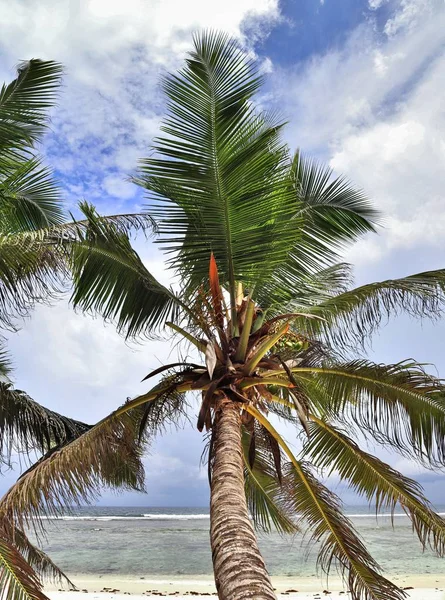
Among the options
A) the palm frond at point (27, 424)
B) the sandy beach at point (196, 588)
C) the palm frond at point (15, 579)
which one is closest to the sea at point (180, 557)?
the sandy beach at point (196, 588)

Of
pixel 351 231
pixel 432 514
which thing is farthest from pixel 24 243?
pixel 432 514

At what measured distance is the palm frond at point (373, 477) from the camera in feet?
18.9

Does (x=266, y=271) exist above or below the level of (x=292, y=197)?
below

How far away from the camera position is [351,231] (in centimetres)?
758

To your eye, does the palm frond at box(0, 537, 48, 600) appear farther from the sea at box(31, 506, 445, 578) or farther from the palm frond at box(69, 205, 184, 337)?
the sea at box(31, 506, 445, 578)

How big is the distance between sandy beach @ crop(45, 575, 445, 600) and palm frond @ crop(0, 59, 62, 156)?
9.70m

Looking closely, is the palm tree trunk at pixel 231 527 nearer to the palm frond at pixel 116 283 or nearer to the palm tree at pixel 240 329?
the palm tree at pixel 240 329

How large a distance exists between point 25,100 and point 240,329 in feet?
13.0

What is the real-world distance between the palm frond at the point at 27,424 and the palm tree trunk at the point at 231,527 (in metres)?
3.21

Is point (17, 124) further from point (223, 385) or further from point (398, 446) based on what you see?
point (398, 446)

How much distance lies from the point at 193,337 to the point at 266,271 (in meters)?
1.13

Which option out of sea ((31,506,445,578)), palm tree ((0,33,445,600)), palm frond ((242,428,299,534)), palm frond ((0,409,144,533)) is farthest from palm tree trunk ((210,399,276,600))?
sea ((31,506,445,578))

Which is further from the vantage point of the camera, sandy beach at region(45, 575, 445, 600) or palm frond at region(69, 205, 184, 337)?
sandy beach at region(45, 575, 445, 600)

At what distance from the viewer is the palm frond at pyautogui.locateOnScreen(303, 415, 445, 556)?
5.77 meters
